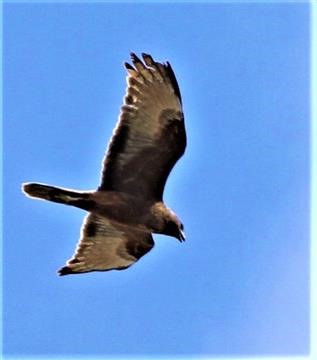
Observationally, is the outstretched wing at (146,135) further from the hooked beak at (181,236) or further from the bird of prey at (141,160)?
the hooked beak at (181,236)

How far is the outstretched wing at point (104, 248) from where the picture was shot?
53.9 feet

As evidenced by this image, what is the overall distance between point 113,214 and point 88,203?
28cm

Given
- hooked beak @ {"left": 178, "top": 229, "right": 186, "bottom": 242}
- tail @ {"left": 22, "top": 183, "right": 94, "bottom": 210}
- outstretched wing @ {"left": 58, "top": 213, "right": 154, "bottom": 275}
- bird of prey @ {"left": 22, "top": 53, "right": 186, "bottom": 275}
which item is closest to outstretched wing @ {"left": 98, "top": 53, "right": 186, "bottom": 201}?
bird of prey @ {"left": 22, "top": 53, "right": 186, "bottom": 275}

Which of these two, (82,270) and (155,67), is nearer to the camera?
(155,67)

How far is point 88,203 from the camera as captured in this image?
15.7m

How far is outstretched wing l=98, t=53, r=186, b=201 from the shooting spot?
15.2 meters

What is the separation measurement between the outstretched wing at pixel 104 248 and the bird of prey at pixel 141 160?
0.16 meters

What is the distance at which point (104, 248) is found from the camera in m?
16.6

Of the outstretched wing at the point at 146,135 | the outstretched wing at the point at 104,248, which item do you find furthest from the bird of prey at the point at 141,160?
the outstretched wing at the point at 104,248

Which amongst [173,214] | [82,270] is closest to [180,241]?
[173,214]

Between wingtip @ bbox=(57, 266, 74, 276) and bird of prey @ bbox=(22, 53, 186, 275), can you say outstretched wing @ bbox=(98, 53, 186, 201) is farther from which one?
wingtip @ bbox=(57, 266, 74, 276)

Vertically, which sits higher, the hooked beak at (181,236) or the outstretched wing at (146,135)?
the outstretched wing at (146,135)

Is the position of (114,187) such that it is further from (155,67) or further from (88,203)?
(155,67)

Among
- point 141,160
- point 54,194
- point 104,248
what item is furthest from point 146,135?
point 104,248
